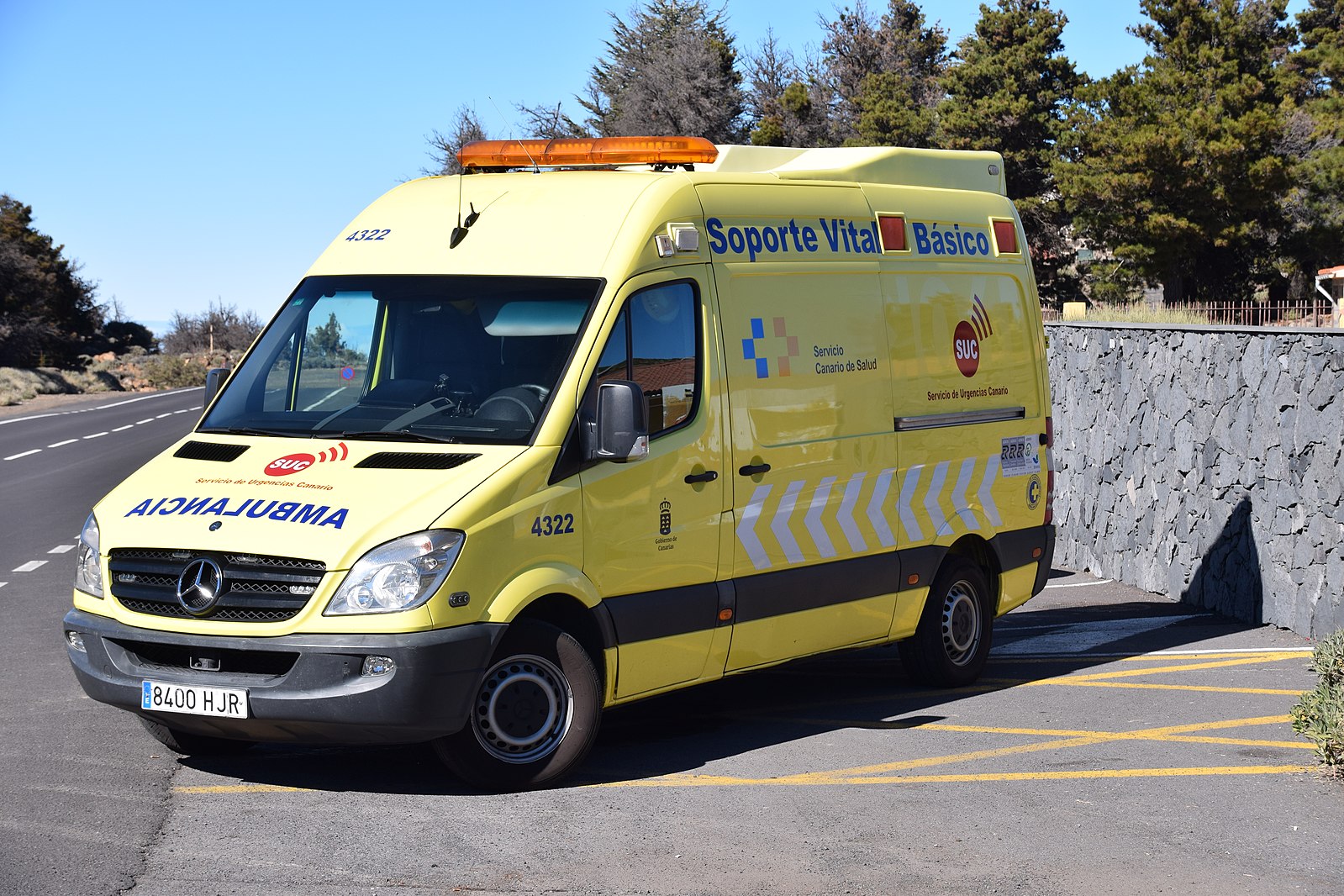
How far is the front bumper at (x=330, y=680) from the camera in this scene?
6105 mm

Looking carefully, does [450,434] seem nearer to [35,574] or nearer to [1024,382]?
[1024,382]

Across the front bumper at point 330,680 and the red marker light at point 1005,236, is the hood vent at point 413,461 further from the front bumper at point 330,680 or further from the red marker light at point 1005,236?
the red marker light at point 1005,236

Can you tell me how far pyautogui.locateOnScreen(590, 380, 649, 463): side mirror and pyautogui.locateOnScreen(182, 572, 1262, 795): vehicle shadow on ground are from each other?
1.45 metres

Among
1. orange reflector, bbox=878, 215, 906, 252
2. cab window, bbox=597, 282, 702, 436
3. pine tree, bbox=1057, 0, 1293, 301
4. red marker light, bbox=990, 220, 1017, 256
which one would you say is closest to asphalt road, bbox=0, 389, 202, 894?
cab window, bbox=597, 282, 702, 436

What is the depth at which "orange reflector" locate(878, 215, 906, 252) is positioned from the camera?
8.82 m

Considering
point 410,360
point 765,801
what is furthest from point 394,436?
point 765,801

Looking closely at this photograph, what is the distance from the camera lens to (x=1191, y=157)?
132ft

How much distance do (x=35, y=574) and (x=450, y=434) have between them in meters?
7.97

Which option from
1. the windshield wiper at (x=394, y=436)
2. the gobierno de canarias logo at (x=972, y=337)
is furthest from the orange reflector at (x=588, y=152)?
the gobierno de canarias logo at (x=972, y=337)

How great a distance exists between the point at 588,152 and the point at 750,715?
10.1 feet

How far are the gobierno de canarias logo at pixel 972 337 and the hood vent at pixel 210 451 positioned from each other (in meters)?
4.22

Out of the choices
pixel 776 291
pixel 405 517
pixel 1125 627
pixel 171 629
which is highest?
pixel 776 291

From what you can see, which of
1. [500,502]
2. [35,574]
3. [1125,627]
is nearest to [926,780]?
[500,502]

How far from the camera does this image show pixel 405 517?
242 inches
